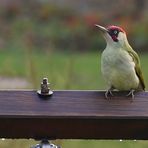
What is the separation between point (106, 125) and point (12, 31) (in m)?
9.49

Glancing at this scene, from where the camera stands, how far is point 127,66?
7.63ft

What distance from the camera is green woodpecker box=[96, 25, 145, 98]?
2301mm

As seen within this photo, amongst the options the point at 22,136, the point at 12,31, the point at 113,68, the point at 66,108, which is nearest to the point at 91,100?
the point at 66,108

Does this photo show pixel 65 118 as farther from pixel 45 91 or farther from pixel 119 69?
pixel 119 69

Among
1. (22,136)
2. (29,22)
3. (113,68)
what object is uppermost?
(29,22)

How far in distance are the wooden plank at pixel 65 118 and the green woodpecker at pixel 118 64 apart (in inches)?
26.3

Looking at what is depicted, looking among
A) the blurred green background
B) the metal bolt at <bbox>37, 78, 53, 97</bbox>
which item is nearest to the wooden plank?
the metal bolt at <bbox>37, 78, 53, 97</bbox>

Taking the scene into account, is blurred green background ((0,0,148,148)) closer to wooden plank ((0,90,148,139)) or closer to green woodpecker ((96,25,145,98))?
green woodpecker ((96,25,145,98))

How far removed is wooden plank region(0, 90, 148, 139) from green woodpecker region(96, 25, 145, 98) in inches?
26.3

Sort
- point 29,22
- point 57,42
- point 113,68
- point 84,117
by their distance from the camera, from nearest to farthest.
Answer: point 84,117 < point 113,68 < point 57,42 < point 29,22

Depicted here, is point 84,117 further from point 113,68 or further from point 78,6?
point 78,6

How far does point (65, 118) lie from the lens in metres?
1.58

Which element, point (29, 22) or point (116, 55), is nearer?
point (116, 55)

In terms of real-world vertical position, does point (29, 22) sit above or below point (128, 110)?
above
